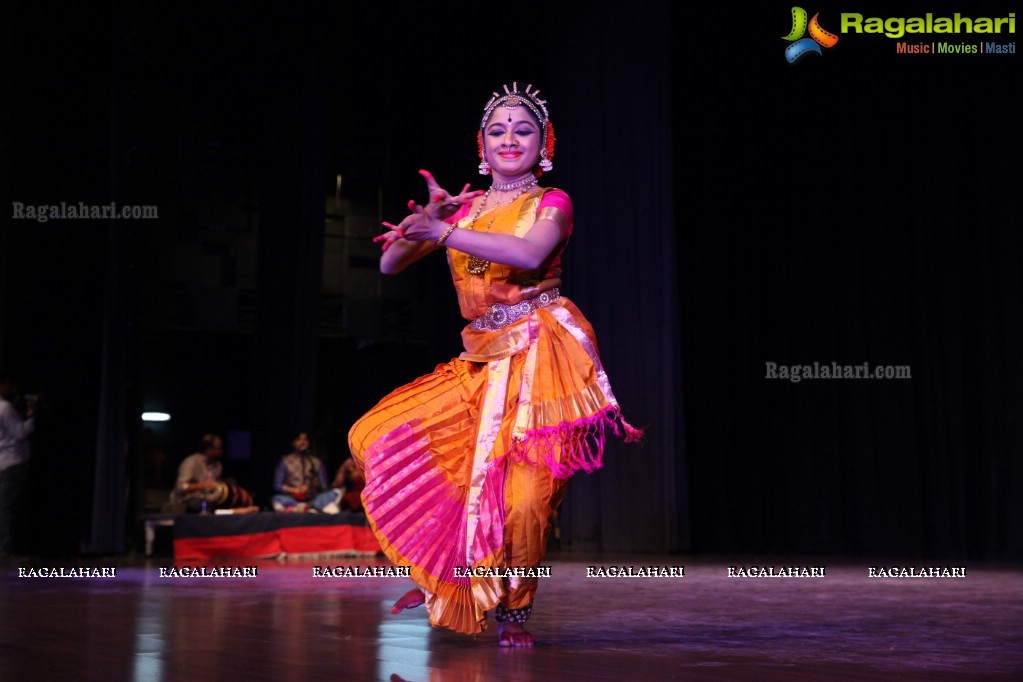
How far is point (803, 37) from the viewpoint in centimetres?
873

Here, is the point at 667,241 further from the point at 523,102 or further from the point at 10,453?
the point at 523,102

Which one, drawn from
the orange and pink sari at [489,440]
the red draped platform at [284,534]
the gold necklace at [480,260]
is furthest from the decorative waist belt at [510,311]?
the red draped platform at [284,534]

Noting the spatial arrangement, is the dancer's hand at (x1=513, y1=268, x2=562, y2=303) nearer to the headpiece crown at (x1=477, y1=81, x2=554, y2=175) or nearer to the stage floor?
the headpiece crown at (x1=477, y1=81, x2=554, y2=175)

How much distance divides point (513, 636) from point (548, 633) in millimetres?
365

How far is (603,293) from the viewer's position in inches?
381

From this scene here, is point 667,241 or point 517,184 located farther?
point 667,241

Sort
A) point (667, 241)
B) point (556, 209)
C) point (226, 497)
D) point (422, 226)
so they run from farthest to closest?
point (667, 241) < point (226, 497) < point (556, 209) < point (422, 226)

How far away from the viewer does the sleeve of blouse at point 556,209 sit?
10.1 feet

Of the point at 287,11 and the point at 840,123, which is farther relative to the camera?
the point at 287,11

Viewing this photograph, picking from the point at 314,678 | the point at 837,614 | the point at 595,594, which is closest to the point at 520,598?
the point at 314,678

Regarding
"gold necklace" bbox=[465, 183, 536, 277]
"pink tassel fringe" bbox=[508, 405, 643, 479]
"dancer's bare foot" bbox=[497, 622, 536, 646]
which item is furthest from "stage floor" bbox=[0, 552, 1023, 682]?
"gold necklace" bbox=[465, 183, 536, 277]

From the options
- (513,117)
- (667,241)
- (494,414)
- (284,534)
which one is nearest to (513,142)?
(513,117)

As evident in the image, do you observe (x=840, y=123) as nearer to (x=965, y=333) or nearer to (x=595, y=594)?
(x=965, y=333)

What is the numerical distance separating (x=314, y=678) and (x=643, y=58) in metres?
7.91
